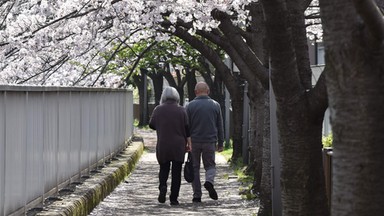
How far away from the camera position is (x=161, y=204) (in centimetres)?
1486

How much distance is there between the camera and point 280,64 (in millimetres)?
7258

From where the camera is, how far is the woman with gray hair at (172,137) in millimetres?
14414

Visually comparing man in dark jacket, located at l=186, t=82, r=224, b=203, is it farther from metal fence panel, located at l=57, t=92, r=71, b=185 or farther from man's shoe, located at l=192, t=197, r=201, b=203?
metal fence panel, located at l=57, t=92, r=71, b=185

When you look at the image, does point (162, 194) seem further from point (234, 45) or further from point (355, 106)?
point (355, 106)

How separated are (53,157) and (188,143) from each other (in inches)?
135

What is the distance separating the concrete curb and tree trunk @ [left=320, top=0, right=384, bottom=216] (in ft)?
15.8

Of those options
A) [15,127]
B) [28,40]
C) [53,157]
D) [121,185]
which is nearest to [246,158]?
[121,185]

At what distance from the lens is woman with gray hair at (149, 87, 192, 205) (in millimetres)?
14414

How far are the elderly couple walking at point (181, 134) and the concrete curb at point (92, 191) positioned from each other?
0.95 meters

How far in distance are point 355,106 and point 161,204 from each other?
959 centimetres

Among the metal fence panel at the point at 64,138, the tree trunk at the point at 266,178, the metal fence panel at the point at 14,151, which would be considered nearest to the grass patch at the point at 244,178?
the tree trunk at the point at 266,178

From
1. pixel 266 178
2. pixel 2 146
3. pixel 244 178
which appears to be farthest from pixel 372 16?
pixel 244 178

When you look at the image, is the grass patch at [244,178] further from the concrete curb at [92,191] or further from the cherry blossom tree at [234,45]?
the concrete curb at [92,191]

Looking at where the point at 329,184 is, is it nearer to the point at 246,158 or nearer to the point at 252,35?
the point at 252,35
